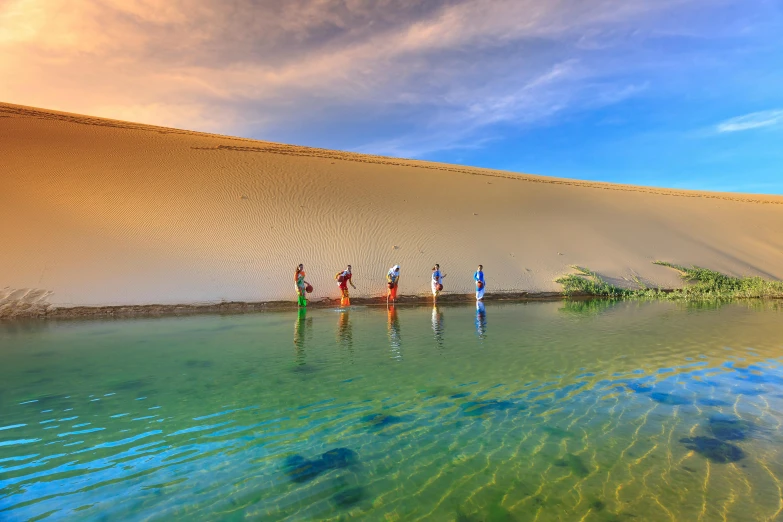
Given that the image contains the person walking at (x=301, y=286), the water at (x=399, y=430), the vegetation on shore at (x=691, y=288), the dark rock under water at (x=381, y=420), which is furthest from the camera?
the vegetation on shore at (x=691, y=288)

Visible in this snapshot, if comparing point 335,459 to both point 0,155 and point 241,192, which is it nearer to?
point 241,192

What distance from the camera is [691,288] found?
65.6 ft

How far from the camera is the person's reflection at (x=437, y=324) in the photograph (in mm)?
9395

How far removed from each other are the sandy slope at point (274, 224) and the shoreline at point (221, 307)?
45 cm

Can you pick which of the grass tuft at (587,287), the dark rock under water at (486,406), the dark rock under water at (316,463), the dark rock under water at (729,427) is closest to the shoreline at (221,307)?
the grass tuft at (587,287)

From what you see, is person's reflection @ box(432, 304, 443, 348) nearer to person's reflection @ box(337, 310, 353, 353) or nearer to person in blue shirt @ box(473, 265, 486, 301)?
person's reflection @ box(337, 310, 353, 353)

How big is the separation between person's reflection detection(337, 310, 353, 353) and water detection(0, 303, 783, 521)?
20 centimetres

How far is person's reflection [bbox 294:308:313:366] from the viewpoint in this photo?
7.84m

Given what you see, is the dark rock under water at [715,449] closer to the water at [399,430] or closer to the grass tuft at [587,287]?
the water at [399,430]

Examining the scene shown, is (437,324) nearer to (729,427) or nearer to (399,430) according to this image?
(399,430)

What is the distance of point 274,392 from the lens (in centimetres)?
597

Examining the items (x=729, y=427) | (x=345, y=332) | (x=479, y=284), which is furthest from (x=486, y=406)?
(x=479, y=284)

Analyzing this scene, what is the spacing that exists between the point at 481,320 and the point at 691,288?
1301 centimetres

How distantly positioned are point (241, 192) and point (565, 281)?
606 inches
